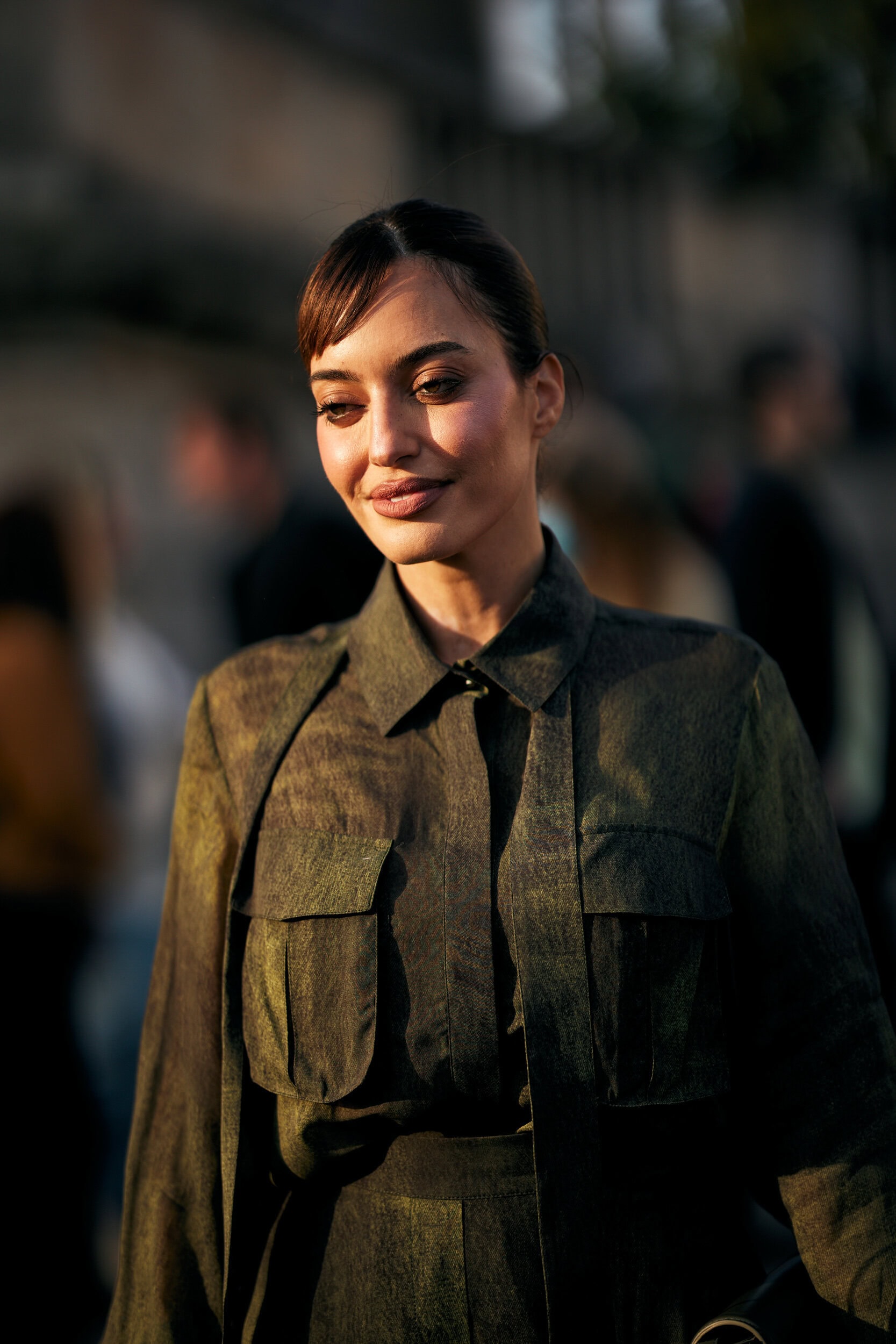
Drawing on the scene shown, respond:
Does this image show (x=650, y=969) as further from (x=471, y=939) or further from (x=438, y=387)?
(x=438, y=387)

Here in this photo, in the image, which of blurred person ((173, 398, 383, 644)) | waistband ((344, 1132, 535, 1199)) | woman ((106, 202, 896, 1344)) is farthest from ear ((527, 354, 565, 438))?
blurred person ((173, 398, 383, 644))

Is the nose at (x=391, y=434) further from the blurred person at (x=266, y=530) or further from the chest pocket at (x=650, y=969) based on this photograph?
the blurred person at (x=266, y=530)

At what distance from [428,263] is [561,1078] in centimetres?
96

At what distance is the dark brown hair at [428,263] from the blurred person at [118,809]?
223 centimetres

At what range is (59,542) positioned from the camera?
12.2 ft

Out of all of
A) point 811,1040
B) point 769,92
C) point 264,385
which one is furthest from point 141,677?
point 769,92

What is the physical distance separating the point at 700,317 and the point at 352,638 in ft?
24.6

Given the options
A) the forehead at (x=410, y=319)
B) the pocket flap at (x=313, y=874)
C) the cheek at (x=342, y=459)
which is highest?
the forehead at (x=410, y=319)

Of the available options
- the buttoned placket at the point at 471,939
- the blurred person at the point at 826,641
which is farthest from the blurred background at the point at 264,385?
the buttoned placket at the point at 471,939

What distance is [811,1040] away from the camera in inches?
66.9

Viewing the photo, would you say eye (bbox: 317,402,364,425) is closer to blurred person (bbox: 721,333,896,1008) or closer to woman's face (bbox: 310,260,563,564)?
woman's face (bbox: 310,260,563,564)

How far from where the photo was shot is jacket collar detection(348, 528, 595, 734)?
1.77 m

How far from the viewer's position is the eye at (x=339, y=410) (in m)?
1.72

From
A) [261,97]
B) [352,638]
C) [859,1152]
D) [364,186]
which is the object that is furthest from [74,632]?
[364,186]
